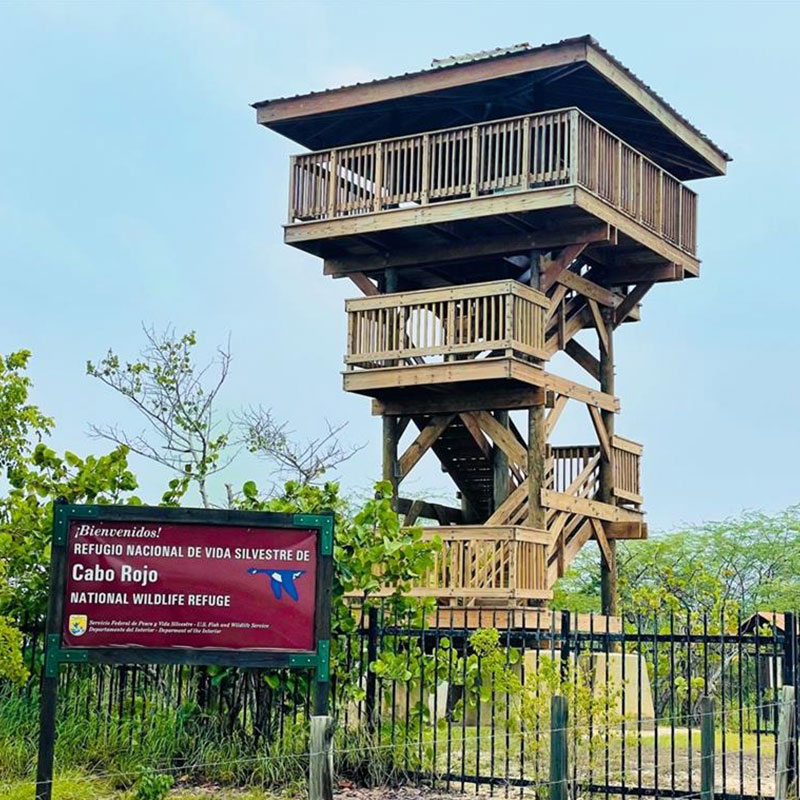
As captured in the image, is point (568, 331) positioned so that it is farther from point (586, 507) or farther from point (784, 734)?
point (784, 734)

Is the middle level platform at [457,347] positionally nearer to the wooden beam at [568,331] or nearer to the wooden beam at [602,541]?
the wooden beam at [568,331]

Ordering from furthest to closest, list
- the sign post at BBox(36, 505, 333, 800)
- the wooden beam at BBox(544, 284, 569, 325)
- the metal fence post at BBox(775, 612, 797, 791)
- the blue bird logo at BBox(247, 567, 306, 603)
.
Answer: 1. the wooden beam at BBox(544, 284, 569, 325)
2. the metal fence post at BBox(775, 612, 797, 791)
3. the blue bird logo at BBox(247, 567, 306, 603)
4. the sign post at BBox(36, 505, 333, 800)

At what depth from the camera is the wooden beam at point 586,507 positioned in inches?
907

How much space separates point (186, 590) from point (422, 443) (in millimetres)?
13129

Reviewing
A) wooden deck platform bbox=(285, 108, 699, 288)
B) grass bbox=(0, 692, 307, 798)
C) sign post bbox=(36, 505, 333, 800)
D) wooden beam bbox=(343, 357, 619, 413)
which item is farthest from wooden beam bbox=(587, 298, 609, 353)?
sign post bbox=(36, 505, 333, 800)

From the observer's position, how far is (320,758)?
9.45 meters

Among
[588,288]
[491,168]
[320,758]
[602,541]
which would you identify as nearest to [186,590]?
[320,758]

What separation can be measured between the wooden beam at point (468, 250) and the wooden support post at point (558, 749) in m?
13.0

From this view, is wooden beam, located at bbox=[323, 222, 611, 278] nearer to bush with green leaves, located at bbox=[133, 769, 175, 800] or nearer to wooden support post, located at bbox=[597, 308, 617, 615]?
wooden support post, located at bbox=[597, 308, 617, 615]

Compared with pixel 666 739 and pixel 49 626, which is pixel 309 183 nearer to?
pixel 666 739

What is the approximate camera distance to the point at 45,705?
10984 millimetres

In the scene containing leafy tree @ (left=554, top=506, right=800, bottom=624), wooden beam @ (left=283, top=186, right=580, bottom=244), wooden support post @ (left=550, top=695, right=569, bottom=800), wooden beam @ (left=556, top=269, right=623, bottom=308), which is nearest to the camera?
wooden support post @ (left=550, top=695, right=569, bottom=800)

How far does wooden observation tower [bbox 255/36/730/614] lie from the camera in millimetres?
21578

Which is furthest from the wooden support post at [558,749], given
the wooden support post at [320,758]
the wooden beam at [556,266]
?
the wooden beam at [556,266]
